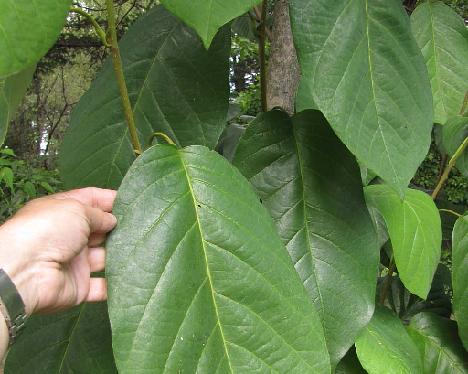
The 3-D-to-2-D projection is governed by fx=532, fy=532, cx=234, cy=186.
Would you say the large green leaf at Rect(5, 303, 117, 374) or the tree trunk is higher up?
the tree trunk

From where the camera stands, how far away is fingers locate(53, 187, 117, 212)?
0.59 meters

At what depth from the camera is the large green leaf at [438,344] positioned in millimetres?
886

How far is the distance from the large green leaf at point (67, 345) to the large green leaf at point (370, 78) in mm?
362

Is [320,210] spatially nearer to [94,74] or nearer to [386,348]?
[386,348]

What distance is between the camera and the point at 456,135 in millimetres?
952

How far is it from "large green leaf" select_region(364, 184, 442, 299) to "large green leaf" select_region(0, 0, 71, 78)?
1.43 feet

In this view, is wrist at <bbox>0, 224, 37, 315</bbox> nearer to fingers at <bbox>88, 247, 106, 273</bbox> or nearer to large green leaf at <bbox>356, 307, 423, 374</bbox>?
fingers at <bbox>88, 247, 106, 273</bbox>

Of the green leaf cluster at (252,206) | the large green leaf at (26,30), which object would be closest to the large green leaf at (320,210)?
the green leaf cluster at (252,206)

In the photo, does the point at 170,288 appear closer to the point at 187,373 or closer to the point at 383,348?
the point at 187,373

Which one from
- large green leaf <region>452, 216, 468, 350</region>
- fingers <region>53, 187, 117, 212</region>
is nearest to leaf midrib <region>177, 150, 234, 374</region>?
fingers <region>53, 187, 117, 212</region>

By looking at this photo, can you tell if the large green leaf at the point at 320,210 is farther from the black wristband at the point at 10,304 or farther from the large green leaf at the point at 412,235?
the black wristband at the point at 10,304

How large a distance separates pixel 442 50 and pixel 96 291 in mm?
677

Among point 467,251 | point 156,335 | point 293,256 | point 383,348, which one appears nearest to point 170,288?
point 156,335

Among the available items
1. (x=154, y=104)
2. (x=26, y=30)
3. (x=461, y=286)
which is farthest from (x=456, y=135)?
(x=26, y=30)
